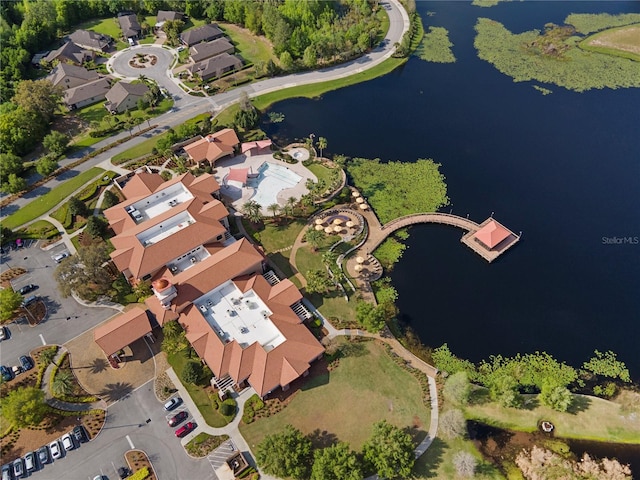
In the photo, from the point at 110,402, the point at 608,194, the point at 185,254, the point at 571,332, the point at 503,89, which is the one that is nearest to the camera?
the point at 110,402

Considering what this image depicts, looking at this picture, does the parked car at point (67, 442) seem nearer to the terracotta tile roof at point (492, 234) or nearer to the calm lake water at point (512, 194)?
the calm lake water at point (512, 194)

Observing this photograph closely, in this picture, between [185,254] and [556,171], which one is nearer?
[185,254]

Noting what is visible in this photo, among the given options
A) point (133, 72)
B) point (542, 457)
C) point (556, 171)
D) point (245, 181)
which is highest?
point (133, 72)

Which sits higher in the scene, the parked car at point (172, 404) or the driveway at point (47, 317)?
the driveway at point (47, 317)

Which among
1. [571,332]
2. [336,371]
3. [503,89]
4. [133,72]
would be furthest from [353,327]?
[133,72]

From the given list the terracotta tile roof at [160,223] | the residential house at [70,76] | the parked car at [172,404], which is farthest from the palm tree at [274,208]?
the residential house at [70,76]

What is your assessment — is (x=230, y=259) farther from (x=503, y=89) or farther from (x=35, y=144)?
(x=503, y=89)
